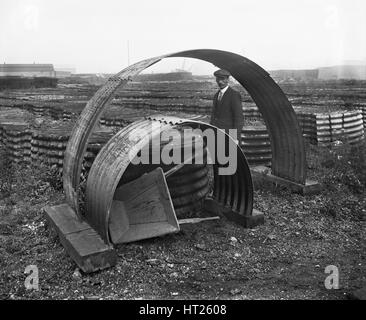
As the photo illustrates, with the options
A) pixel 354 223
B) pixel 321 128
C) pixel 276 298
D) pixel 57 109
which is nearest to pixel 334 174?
pixel 354 223

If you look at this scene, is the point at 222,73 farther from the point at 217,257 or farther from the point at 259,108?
the point at 217,257

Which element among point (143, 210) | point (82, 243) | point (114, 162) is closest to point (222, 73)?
point (143, 210)

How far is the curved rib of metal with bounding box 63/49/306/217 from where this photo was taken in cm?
497

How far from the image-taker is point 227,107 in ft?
22.2

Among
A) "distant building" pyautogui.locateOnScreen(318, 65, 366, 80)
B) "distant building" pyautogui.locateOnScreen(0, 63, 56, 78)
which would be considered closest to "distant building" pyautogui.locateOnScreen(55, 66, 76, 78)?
"distant building" pyautogui.locateOnScreen(0, 63, 56, 78)

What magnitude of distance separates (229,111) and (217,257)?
9.15ft

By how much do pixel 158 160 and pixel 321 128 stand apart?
24.4 ft

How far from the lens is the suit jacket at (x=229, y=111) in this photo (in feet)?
22.0

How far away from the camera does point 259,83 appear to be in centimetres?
639

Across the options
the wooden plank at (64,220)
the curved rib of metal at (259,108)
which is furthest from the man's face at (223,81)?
the wooden plank at (64,220)

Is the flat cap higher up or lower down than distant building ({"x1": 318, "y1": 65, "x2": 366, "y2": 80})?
lower down

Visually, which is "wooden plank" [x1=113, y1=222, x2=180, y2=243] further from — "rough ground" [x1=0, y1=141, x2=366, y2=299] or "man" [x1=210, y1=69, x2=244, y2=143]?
"man" [x1=210, y1=69, x2=244, y2=143]

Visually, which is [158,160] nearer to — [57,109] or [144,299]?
[144,299]

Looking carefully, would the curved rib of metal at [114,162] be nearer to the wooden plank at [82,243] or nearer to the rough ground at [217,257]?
the wooden plank at [82,243]
